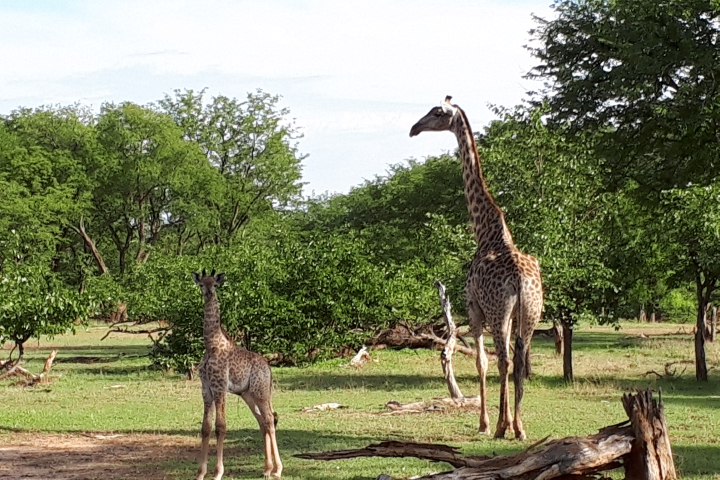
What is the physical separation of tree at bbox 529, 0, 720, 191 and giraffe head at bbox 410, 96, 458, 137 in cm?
943

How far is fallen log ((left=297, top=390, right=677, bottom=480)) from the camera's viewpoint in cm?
659

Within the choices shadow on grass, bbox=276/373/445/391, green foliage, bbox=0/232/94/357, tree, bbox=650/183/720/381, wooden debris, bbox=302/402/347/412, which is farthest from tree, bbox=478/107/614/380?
green foliage, bbox=0/232/94/357

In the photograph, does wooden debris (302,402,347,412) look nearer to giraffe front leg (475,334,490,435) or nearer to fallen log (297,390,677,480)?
giraffe front leg (475,334,490,435)

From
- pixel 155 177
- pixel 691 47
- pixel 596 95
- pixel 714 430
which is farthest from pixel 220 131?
pixel 714 430

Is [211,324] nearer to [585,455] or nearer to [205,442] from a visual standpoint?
[205,442]

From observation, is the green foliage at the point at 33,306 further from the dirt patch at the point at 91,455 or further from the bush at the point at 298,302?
the bush at the point at 298,302

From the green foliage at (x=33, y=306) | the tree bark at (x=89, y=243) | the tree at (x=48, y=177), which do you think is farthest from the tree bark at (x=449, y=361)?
the tree bark at (x=89, y=243)

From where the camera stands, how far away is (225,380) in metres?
9.90

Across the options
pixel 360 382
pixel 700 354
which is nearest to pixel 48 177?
pixel 360 382

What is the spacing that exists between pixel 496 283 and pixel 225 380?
163 inches

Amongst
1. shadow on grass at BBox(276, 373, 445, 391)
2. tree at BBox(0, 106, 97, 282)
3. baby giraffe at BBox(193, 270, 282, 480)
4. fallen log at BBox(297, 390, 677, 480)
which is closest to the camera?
fallen log at BBox(297, 390, 677, 480)

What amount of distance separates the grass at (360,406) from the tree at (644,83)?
4.88m

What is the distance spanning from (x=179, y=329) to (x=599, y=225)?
9.39 m

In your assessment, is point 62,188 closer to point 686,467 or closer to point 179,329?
point 179,329
